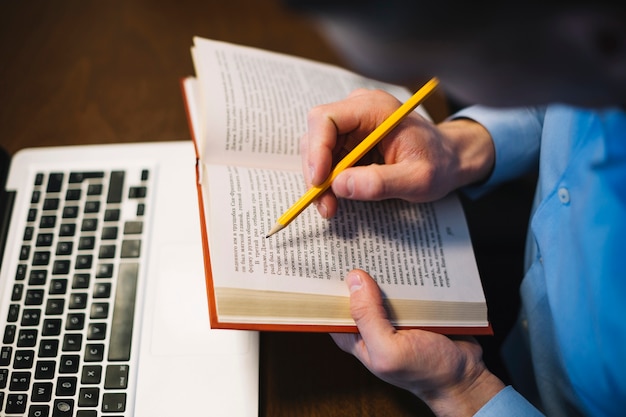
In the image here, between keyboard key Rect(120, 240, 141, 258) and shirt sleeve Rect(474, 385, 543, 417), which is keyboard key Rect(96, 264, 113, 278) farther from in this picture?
shirt sleeve Rect(474, 385, 543, 417)

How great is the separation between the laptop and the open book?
0.10 metres

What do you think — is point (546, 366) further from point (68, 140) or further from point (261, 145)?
point (68, 140)

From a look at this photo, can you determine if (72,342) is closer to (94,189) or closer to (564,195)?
(94,189)

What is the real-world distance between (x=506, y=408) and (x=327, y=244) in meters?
0.24

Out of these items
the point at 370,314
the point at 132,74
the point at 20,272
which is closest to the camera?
the point at 370,314

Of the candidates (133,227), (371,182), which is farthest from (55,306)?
(371,182)

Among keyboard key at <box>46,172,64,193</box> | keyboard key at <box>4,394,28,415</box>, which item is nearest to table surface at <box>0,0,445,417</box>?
keyboard key at <box>46,172,64,193</box>

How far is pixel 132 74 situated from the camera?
0.84m

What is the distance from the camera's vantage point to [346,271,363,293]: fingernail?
1.73ft

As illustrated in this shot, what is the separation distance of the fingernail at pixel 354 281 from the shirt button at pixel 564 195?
0.24 metres

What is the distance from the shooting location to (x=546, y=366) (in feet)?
2.00

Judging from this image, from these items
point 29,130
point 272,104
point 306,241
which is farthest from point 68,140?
point 306,241

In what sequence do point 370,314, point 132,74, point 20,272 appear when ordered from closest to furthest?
1. point 370,314
2. point 20,272
3. point 132,74

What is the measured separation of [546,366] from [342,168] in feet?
1.08
